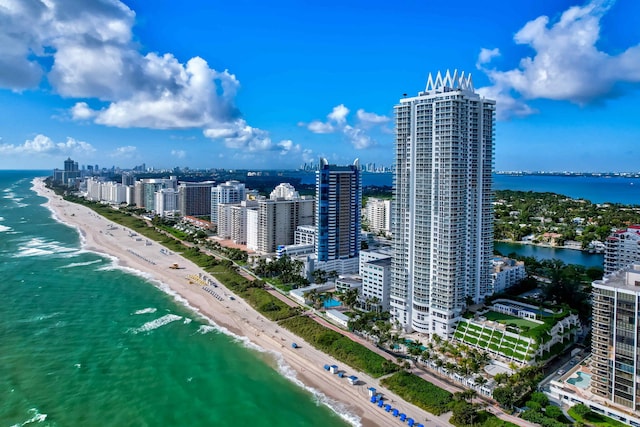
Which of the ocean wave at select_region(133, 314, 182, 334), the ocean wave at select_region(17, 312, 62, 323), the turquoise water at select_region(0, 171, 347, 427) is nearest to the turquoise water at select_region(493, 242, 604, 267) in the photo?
the ocean wave at select_region(133, 314, 182, 334)

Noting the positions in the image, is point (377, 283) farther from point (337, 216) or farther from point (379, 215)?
point (379, 215)

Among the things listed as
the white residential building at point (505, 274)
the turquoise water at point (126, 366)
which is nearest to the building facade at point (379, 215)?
the white residential building at point (505, 274)

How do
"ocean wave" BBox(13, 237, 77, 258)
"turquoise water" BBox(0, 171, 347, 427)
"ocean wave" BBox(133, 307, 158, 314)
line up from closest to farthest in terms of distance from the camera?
"turquoise water" BBox(0, 171, 347, 427) → "ocean wave" BBox(133, 307, 158, 314) → "ocean wave" BBox(13, 237, 77, 258)

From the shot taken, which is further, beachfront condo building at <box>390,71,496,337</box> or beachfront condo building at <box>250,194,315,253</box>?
beachfront condo building at <box>250,194,315,253</box>

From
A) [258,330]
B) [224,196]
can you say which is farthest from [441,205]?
[224,196]

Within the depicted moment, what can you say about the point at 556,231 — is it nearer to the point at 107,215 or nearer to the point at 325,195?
the point at 325,195

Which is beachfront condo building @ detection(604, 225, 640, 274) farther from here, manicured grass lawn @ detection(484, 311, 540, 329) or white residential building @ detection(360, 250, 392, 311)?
white residential building @ detection(360, 250, 392, 311)

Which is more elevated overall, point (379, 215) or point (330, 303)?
point (379, 215)
